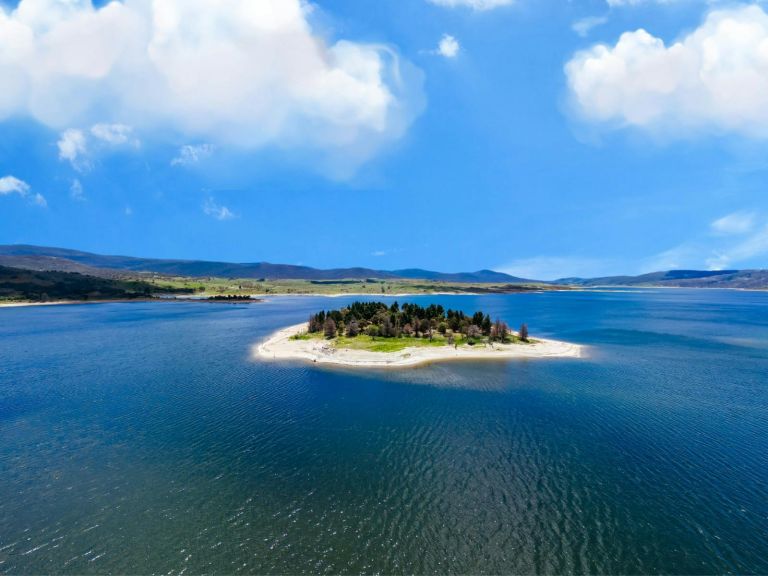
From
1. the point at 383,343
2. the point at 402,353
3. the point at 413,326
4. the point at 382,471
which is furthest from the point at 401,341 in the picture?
the point at 382,471

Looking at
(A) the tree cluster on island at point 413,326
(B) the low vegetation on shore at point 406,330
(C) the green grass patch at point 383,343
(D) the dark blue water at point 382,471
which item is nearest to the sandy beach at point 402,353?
(C) the green grass patch at point 383,343

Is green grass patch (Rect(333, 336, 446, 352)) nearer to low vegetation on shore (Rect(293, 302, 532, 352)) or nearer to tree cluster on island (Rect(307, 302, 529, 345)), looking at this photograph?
low vegetation on shore (Rect(293, 302, 532, 352))

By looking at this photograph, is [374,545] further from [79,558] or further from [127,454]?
[127,454]

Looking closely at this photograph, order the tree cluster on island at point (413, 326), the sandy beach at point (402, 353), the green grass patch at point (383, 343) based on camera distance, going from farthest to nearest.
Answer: the tree cluster on island at point (413, 326) → the green grass patch at point (383, 343) → the sandy beach at point (402, 353)

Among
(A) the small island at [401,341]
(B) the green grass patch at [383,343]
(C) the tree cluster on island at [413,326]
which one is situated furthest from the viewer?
(C) the tree cluster on island at [413,326]

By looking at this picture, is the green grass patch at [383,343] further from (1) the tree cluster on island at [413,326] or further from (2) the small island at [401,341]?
(1) the tree cluster on island at [413,326]

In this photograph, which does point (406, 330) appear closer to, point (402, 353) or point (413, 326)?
point (413, 326)

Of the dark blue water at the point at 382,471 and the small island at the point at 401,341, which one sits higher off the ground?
the small island at the point at 401,341
